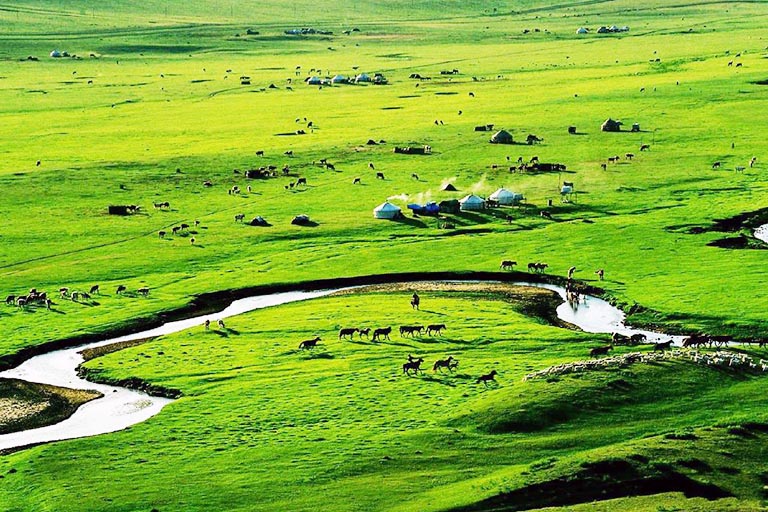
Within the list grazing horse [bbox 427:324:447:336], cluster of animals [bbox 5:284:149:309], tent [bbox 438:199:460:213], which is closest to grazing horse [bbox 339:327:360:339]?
grazing horse [bbox 427:324:447:336]

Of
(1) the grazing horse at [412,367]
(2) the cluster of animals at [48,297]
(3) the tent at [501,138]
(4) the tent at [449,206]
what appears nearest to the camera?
(1) the grazing horse at [412,367]


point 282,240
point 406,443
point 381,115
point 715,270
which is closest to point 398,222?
point 282,240

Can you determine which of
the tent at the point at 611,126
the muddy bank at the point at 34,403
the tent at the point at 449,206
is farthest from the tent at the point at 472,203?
the muddy bank at the point at 34,403

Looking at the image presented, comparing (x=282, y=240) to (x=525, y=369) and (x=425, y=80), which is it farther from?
(x=425, y=80)

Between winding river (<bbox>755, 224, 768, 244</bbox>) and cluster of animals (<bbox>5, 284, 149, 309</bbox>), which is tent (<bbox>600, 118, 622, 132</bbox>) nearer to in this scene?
winding river (<bbox>755, 224, 768, 244</bbox>)

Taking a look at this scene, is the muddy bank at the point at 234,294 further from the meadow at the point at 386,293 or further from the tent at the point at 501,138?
the tent at the point at 501,138

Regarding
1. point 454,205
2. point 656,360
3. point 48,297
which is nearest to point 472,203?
point 454,205
